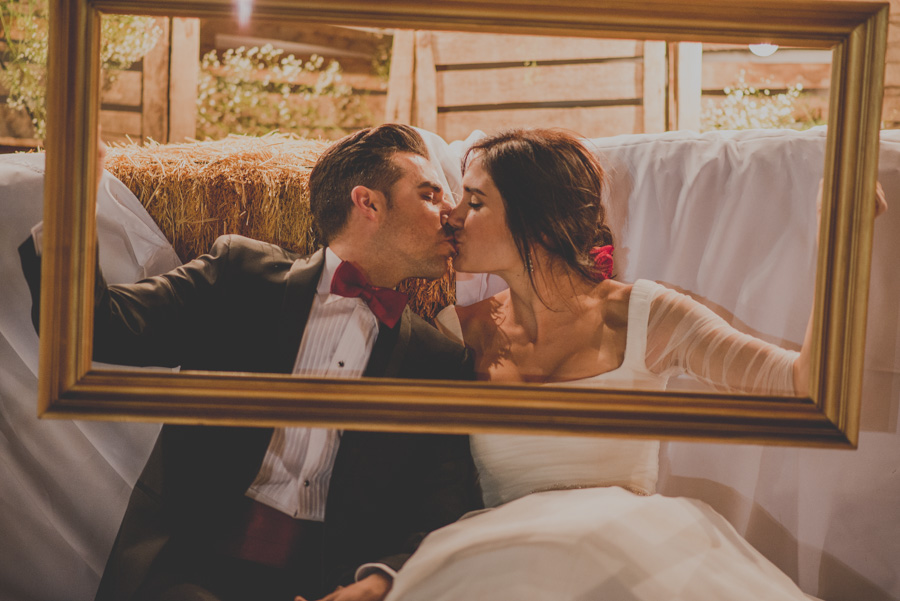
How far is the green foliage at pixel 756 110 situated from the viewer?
115 centimetres

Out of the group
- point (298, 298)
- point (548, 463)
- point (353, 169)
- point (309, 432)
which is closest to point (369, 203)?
point (353, 169)

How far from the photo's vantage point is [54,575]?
1.31 meters

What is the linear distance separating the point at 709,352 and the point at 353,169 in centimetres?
72

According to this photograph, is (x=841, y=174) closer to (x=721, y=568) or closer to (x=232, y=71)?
(x=721, y=568)

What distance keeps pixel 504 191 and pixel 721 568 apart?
2.45ft

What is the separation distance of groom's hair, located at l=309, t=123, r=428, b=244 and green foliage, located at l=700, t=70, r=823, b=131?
58 cm

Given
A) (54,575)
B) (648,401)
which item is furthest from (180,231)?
(648,401)

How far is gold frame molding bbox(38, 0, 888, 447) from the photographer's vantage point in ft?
3.39

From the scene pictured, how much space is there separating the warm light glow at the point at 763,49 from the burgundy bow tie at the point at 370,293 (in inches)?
28.9

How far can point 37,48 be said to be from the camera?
130 centimetres

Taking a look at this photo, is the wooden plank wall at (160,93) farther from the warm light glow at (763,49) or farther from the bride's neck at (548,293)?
the warm light glow at (763,49)

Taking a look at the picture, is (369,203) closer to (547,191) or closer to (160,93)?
(547,191)

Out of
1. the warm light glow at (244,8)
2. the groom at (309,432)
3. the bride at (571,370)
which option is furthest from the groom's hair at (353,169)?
the warm light glow at (244,8)

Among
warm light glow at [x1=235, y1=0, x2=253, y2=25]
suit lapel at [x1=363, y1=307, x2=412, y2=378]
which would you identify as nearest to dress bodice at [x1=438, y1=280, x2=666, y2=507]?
suit lapel at [x1=363, y1=307, x2=412, y2=378]
